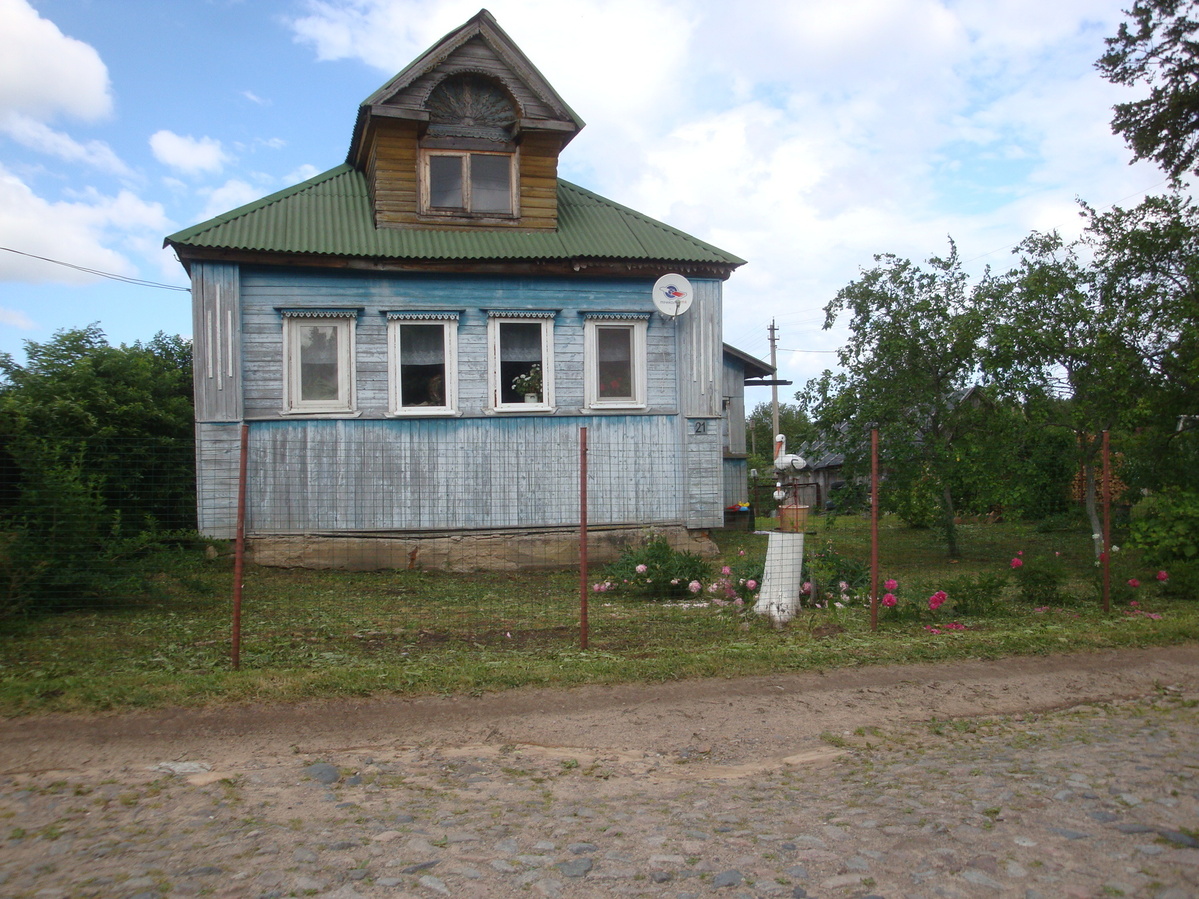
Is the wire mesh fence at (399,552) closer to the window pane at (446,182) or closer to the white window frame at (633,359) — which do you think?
the white window frame at (633,359)

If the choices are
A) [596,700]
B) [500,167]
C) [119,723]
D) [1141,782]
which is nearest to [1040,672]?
[1141,782]

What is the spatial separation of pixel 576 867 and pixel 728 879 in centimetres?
65

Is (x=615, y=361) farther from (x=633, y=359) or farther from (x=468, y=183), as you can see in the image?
(x=468, y=183)

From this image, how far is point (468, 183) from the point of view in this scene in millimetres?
14242

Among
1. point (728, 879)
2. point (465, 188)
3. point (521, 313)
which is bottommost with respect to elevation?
point (728, 879)

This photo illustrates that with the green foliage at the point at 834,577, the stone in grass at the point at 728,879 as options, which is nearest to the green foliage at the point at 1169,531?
the green foliage at the point at 834,577

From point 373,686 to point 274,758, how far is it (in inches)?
45.1

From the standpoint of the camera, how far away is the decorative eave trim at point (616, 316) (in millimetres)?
14023

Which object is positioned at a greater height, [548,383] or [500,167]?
[500,167]

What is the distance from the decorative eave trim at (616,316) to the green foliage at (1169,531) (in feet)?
23.8

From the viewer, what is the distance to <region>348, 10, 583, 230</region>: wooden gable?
45.2 ft

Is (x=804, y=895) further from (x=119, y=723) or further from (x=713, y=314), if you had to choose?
(x=713, y=314)

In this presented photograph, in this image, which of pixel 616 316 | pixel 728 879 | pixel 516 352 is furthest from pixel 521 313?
pixel 728 879

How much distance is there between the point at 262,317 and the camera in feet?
43.0
